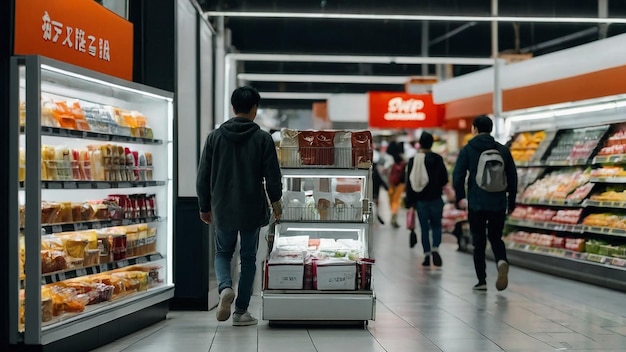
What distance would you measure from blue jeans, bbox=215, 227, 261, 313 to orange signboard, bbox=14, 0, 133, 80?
140 cm

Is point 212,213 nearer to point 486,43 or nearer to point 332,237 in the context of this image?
point 332,237

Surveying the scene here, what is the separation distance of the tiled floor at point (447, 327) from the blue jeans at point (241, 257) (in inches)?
12.1

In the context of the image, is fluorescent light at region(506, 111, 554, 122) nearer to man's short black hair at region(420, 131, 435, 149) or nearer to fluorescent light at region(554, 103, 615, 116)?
fluorescent light at region(554, 103, 615, 116)

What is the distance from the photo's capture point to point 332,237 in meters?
6.88

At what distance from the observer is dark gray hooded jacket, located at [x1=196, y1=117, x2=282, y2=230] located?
5.92 metres

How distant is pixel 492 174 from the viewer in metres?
7.96

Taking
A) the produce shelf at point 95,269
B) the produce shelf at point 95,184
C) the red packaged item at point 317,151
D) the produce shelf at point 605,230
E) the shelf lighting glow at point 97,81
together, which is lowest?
the produce shelf at point 95,269

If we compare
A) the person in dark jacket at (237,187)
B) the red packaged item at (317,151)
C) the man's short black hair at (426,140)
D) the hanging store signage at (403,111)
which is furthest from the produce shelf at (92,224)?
the hanging store signage at (403,111)

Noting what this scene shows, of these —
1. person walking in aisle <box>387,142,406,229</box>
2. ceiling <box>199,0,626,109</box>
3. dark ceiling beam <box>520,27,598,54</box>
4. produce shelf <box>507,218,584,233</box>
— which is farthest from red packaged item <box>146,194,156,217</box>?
dark ceiling beam <box>520,27,598,54</box>

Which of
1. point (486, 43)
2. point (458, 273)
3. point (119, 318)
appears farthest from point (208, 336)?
point (486, 43)

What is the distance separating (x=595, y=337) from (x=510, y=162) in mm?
2540

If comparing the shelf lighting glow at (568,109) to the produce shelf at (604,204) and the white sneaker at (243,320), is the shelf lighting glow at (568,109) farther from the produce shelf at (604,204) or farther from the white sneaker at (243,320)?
the white sneaker at (243,320)

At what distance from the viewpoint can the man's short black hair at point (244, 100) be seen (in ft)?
20.1

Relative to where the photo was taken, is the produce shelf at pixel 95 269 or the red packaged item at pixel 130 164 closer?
the produce shelf at pixel 95 269
